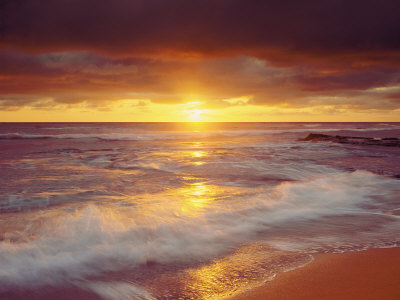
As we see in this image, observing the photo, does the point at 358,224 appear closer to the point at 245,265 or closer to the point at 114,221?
the point at 245,265

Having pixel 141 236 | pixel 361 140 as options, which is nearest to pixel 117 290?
pixel 141 236

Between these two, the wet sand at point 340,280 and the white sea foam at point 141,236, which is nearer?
the wet sand at point 340,280

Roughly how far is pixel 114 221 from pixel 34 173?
250 inches

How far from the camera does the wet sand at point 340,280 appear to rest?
2.76 metres

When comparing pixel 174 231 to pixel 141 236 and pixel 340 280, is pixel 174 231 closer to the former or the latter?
pixel 141 236

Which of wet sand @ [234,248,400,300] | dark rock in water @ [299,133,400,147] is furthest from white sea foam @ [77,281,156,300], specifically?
dark rock in water @ [299,133,400,147]

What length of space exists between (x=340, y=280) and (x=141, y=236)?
2.53 metres

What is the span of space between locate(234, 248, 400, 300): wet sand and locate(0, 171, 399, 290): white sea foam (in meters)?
0.63

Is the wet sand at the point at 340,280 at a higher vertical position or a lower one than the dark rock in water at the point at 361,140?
lower

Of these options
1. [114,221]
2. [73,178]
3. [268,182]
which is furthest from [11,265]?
[268,182]

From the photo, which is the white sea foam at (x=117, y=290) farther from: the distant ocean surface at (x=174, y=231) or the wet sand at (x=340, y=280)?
the wet sand at (x=340, y=280)

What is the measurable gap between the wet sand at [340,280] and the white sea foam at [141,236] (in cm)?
63

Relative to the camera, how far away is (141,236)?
4.35 metres

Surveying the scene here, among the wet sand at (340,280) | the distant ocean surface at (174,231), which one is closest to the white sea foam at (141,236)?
the distant ocean surface at (174,231)
